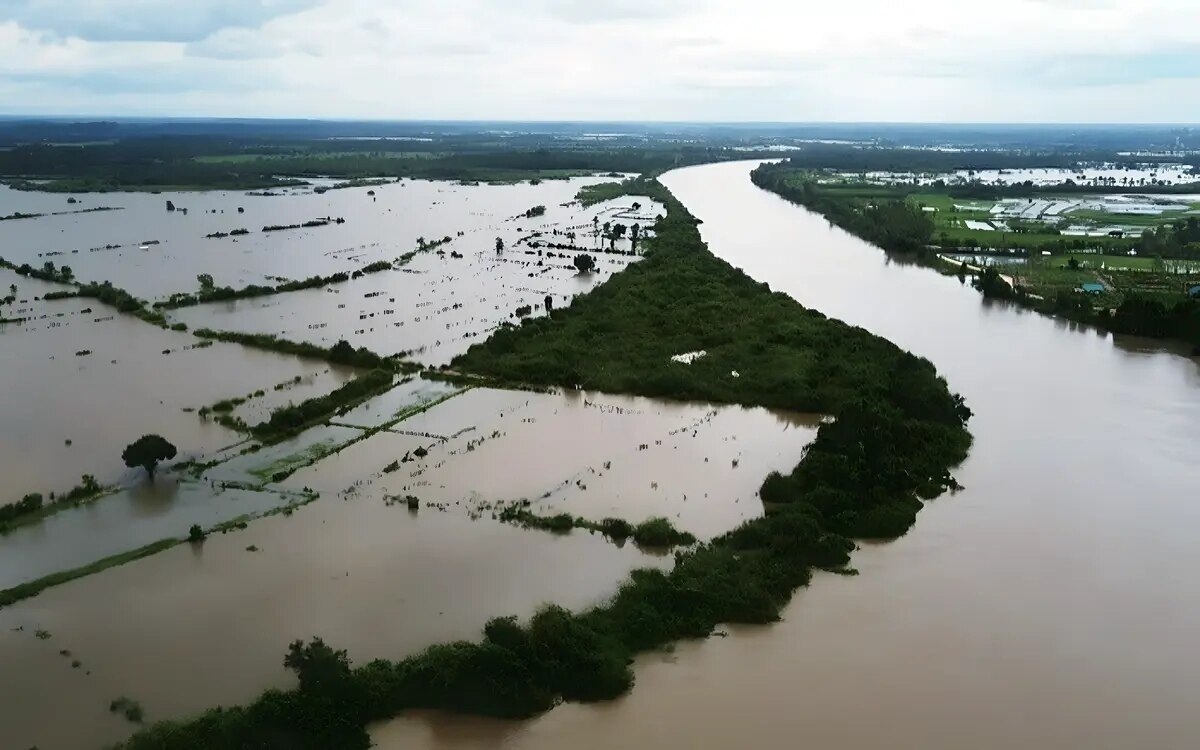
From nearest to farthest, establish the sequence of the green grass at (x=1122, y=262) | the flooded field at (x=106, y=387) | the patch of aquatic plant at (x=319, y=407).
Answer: the flooded field at (x=106, y=387), the patch of aquatic plant at (x=319, y=407), the green grass at (x=1122, y=262)

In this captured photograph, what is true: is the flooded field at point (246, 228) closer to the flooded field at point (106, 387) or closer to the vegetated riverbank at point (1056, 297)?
the flooded field at point (106, 387)

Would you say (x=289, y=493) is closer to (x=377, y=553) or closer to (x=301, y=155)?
(x=377, y=553)

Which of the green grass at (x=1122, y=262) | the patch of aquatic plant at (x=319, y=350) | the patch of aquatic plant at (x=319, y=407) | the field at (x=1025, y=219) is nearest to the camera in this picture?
the patch of aquatic plant at (x=319, y=407)

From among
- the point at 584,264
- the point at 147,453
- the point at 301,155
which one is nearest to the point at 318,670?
the point at 147,453

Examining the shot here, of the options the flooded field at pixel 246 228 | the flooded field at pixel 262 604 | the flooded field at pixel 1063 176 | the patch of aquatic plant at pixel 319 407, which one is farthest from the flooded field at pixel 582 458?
the flooded field at pixel 1063 176

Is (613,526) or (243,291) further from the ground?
(243,291)

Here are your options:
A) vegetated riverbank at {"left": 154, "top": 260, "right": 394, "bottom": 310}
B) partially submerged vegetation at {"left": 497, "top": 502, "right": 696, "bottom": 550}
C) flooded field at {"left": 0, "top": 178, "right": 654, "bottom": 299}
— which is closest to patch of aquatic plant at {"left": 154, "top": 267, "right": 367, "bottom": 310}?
vegetated riverbank at {"left": 154, "top": 260, "right": 394, "bottom": 310}

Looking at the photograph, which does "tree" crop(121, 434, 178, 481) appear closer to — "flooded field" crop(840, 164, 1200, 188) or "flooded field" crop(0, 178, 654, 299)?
"flooded field" crop(0, 178, 654, 299)
